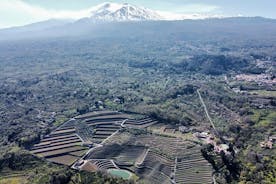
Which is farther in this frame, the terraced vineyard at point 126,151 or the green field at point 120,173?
the terraced vineyard at point 126,151

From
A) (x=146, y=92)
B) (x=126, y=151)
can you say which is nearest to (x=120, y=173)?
(x=126, y=151)

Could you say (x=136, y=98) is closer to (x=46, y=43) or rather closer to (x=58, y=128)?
(x=58, y=128)

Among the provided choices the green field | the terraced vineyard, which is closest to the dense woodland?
the terraced vineyard

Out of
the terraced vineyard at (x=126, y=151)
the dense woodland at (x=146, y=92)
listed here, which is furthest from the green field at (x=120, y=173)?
the dense woodland at (x=146, y=92)

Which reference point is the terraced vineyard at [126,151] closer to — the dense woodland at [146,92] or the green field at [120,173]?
the green field at [120,173]

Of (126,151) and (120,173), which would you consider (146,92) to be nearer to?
Result: (126,151)
